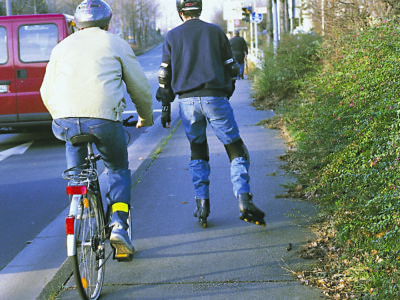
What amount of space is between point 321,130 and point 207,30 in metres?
2.04

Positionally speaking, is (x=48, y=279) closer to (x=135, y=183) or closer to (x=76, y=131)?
(x=76, y=131)

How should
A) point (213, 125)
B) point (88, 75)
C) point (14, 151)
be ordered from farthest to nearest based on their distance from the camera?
point (14, 151), point (213, 125), point (88, 75)

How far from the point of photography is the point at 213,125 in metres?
5.37

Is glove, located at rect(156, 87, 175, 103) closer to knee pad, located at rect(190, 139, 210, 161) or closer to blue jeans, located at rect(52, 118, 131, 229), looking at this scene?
knee pad, located at rect(190, 139, 210, 161)

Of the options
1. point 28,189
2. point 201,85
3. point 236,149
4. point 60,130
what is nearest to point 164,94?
point 201,85

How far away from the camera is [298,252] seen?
184 inches

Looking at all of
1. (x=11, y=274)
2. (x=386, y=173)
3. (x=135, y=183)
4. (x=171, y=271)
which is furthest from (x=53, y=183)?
(x=386, y=173)

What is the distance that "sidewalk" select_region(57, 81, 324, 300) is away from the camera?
161 inches

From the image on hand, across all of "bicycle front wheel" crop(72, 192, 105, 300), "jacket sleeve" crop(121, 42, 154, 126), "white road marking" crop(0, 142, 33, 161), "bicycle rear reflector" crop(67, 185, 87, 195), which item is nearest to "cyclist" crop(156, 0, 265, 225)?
"jacket sleeve" crop(121, 42, 154, 126)

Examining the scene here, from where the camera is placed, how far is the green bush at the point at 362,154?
3842mm

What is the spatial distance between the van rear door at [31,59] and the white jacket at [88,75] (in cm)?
691

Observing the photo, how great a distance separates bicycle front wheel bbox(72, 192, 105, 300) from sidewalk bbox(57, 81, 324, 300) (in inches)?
6.8

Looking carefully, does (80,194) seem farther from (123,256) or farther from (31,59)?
(31,59)

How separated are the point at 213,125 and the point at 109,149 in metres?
1.43
